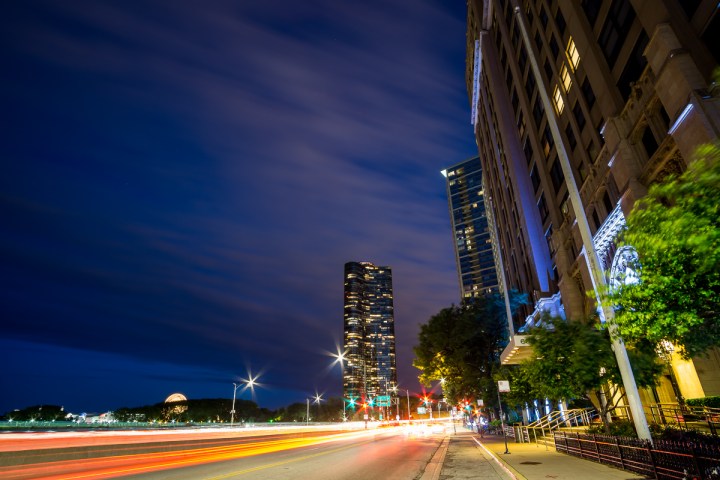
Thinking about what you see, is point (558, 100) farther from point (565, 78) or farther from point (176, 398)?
point (176, 398)

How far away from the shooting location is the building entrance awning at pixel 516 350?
2569 centimetres

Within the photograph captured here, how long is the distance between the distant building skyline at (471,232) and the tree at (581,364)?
144 m

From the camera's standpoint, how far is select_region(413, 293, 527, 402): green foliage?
40.3 meters

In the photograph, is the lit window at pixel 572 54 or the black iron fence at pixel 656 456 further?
the lit window at pixel 572 54

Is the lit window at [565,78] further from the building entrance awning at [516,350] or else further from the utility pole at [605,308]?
the building entrance awning at [516,350]

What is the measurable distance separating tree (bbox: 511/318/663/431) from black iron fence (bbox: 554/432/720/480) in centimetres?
185

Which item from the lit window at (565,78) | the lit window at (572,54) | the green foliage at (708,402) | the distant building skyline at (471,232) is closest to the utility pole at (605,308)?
the green foliage at (708,402)

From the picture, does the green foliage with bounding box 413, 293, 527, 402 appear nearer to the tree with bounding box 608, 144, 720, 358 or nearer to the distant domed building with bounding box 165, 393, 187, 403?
the tree with bounding box 608, 144, 720, 358

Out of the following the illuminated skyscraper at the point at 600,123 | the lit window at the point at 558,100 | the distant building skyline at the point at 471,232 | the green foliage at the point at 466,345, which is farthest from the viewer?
the distant building skyline at the point at 471,232

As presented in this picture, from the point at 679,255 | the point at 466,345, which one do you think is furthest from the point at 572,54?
the point at 679,255

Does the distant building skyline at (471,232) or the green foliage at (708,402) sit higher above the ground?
the distant building skyline at (471,232)

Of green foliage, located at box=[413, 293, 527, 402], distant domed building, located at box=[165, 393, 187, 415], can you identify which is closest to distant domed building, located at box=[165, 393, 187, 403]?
distant domed building, located at box=[165, 393, 187, 415]

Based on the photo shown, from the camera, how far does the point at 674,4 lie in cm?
1881

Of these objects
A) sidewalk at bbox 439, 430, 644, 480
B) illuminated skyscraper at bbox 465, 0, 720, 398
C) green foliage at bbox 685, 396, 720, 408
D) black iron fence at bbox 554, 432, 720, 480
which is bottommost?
sidewalk at bbox 439, 430, 644, 480
